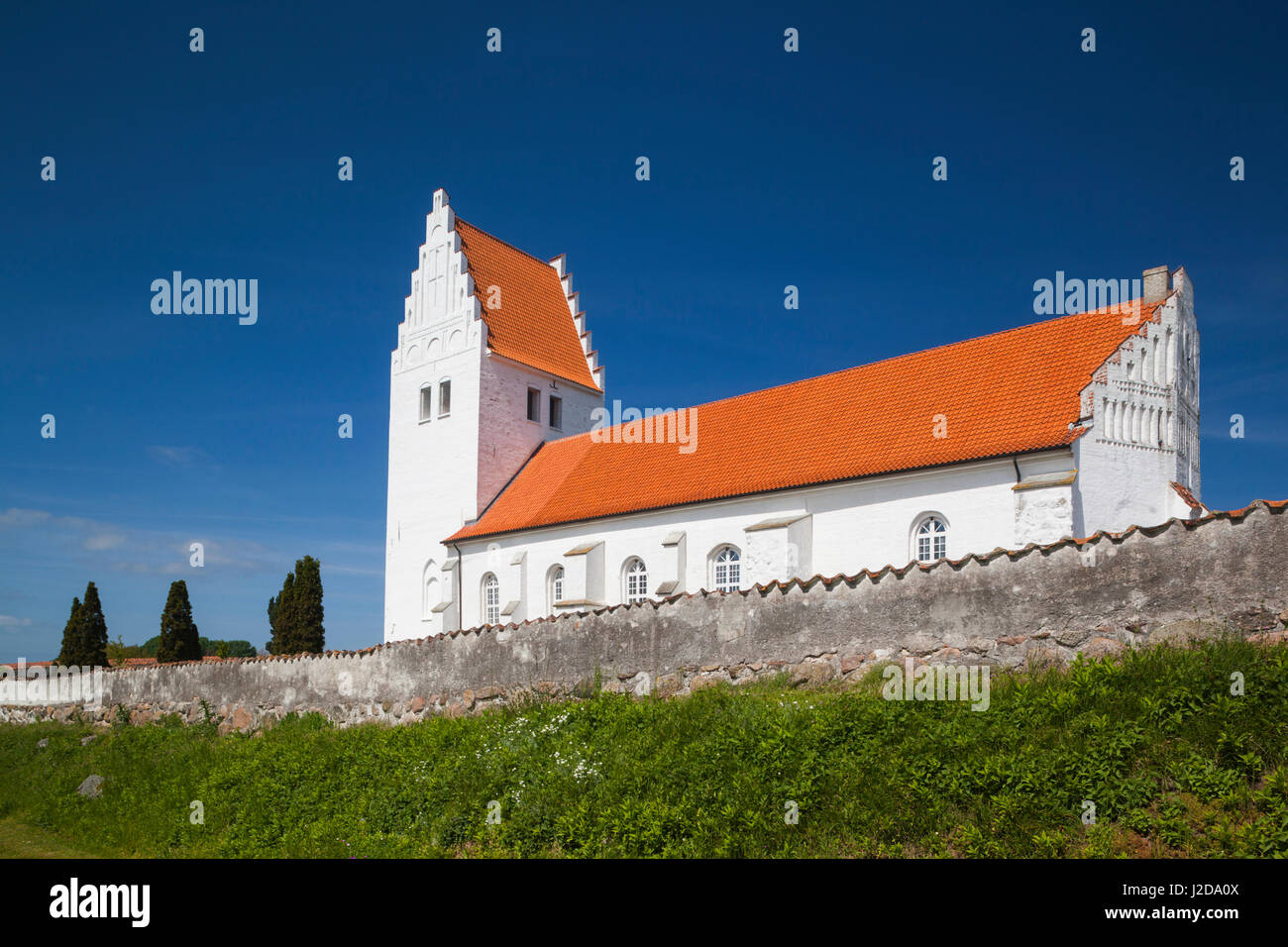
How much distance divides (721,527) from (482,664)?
33.0 ft

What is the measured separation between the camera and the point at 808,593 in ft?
36.8

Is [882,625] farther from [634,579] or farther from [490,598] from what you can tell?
[490,598]

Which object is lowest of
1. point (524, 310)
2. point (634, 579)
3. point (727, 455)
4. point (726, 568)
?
point (634, 579)

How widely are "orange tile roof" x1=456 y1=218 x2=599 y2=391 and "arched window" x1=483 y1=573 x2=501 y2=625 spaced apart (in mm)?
7871

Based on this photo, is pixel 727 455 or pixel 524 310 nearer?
pixel 727 455

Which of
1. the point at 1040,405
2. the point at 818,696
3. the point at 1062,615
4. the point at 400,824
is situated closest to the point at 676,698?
the point at 818,696

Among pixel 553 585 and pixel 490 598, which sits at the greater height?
pixel 553 585

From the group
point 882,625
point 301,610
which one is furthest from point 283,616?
point 882,625

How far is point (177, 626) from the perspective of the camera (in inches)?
1401

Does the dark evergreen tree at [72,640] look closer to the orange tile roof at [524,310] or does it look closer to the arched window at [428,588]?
the arched window at [428,588]

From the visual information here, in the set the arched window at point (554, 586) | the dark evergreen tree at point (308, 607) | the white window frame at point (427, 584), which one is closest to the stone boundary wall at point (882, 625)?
the arched window at point (554, 586)

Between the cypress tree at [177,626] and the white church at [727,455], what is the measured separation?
904 cm

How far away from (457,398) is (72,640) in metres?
17.8

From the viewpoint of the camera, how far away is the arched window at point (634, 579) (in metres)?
24.7
